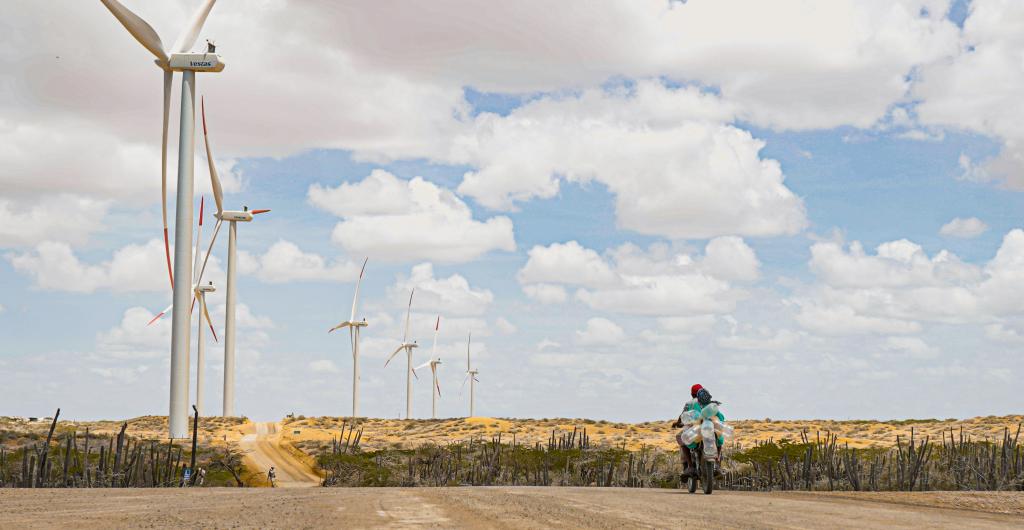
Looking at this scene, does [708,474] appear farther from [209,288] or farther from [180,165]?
[209,288]

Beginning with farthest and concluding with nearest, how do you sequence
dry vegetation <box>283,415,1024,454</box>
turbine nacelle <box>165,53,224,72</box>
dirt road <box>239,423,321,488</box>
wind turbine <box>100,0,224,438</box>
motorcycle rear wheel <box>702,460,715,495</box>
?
dry vegetation <box>283,415,1024,454</box>, turbine nacelle <box>165,53,224,72</box>, dirt road <box>239,423,321,488</box>, wind turbine <box>100,0,224,438</box>, motorcycle rear wheel <box>702,460,715,495</box>

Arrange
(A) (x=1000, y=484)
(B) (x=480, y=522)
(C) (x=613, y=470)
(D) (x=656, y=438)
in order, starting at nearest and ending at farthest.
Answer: (B) (x=480, y=522) → (A) (x=1000, y=484) → (C) (x=613, y=470) → (D) (x=656, y=438)

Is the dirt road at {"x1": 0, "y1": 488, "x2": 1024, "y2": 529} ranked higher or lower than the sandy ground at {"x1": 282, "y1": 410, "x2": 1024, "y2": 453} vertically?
higher

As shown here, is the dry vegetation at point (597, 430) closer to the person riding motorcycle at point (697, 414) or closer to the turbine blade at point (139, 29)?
the turbine blade at point (139, 29)

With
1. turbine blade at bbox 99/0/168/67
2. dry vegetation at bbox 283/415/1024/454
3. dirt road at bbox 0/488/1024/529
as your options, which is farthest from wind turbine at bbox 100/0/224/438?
dirt road at bbox 0/488/1024/529

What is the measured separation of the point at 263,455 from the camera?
62.1 meters

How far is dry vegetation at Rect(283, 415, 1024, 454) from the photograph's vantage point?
6481 cm

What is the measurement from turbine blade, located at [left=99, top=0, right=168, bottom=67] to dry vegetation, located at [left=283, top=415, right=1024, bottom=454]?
76.7 ft

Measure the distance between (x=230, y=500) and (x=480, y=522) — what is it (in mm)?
6784

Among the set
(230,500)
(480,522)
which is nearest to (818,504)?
(480,522)

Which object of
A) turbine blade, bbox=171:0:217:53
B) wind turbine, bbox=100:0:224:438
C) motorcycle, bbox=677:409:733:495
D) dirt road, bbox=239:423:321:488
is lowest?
dirt road, bbox=239:423:321:488

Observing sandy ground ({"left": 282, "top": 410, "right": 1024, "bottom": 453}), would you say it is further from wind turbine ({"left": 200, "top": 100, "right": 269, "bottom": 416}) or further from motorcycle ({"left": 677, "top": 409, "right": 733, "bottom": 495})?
motorcycle ({"left": 677, "top": 409, "right": 733, "bottom": 495})

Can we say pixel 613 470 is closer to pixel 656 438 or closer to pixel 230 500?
pixel 230 500

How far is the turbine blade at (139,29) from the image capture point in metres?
49.9
